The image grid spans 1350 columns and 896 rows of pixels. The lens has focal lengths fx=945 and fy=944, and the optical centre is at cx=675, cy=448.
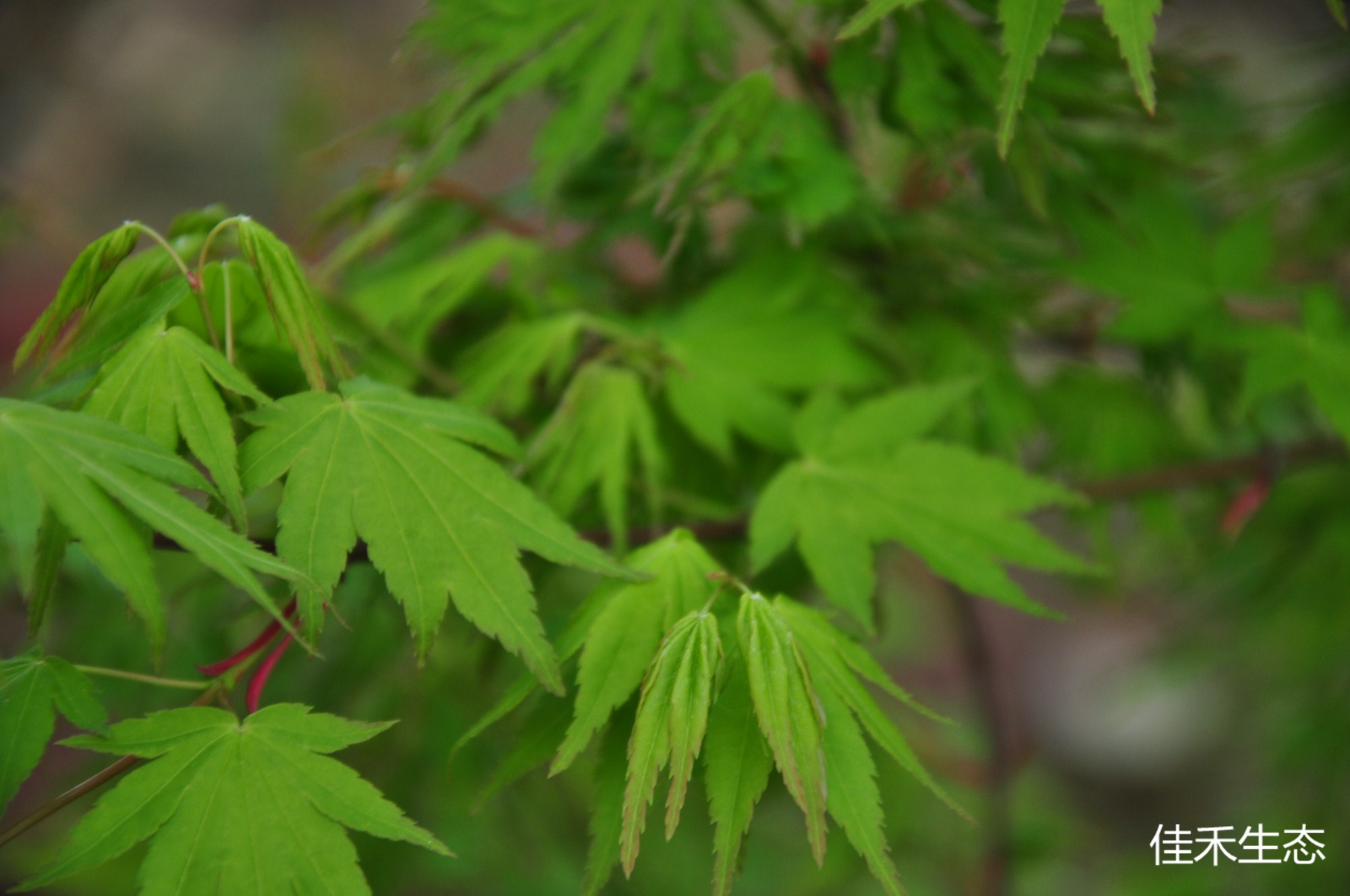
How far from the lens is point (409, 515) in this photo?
1.60ft

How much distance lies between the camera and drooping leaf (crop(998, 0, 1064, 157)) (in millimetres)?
510

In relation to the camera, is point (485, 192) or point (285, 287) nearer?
point (285, 287)

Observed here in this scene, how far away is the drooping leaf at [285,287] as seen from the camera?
49 centimetres

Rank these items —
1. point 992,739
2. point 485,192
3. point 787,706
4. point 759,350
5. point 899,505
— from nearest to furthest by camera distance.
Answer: point 787,706
point 899,505
point 759,350
point 992,739
point 485,192

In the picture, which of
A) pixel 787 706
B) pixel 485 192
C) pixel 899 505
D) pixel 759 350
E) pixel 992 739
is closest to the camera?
pixel 787 706

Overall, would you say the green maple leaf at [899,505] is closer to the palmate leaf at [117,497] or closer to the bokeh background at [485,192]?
the palmate leaf at [117,497]

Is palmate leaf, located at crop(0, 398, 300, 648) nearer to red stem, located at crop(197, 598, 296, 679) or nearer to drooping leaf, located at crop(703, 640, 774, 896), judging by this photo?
red stem, located at crop(197, 598, 296, 679)

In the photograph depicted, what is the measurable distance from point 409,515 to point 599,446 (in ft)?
0.64

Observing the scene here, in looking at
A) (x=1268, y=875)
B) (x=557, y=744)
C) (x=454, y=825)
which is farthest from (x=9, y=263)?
(x=1268, y=875)

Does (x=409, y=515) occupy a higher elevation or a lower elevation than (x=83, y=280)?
lower

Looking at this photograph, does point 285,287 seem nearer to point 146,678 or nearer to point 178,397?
point 178,397

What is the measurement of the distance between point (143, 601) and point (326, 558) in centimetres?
8

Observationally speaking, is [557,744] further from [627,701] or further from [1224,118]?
[1224,118]

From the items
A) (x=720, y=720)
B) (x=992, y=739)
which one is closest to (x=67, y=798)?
(x=720, y=720)
